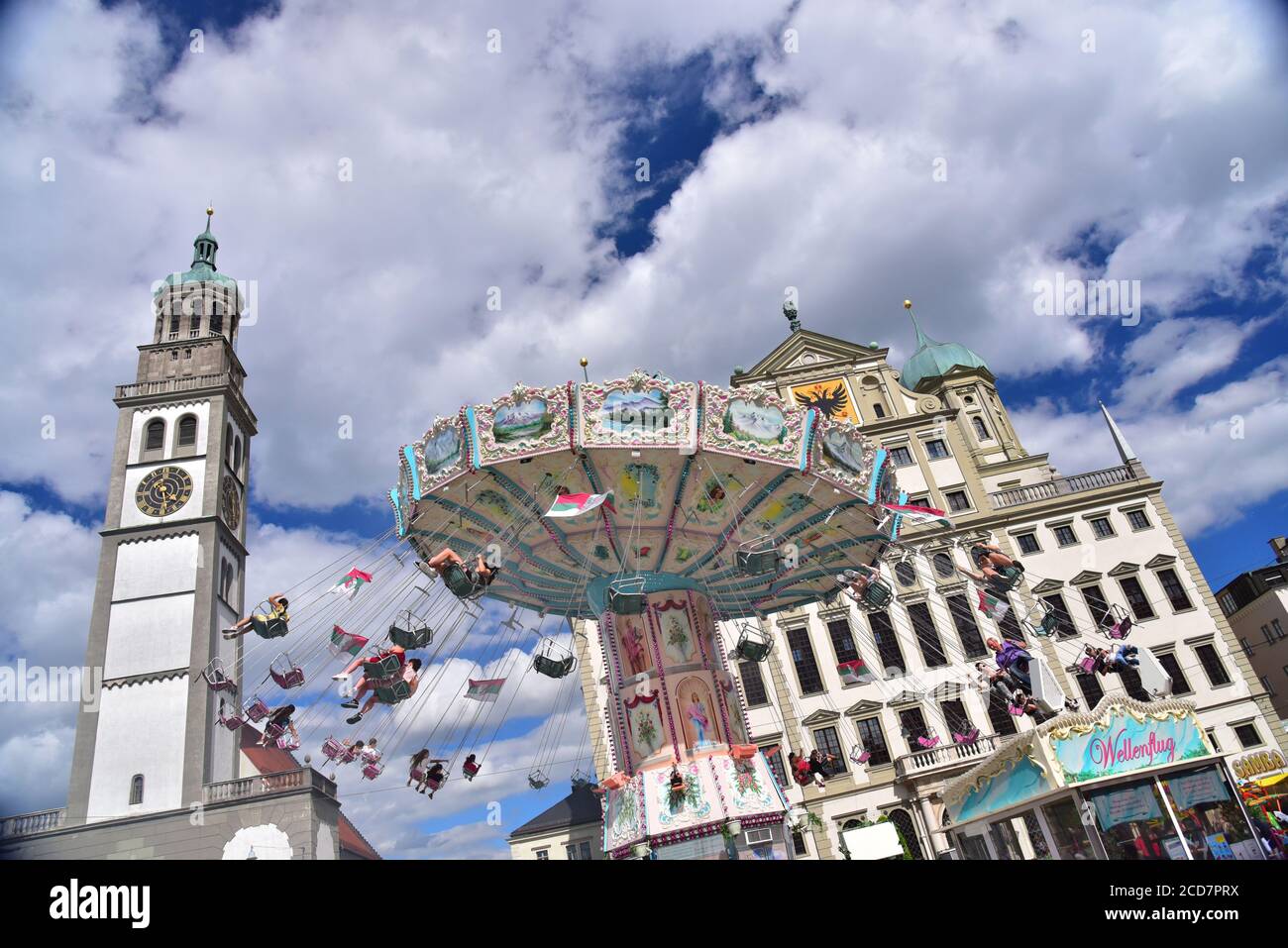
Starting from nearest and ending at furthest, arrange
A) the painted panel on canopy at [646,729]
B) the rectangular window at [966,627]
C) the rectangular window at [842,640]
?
the painted panel on canopy at [646,729] < the rectangular window at [966,627] < the rectangular window at [842,640]

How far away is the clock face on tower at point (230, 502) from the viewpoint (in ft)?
119

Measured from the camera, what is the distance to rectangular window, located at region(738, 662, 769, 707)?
2961cm

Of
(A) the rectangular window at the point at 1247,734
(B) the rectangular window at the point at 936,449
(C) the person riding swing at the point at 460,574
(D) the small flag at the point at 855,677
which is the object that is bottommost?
(A) the rectangular window at the point at 1247,734

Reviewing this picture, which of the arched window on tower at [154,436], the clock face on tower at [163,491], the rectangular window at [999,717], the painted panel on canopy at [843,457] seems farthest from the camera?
the arched window on tower at [154,436]

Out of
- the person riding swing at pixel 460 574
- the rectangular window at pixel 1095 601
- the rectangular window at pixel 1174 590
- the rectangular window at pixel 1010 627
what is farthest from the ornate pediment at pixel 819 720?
the person riding swing at pixel 460 574

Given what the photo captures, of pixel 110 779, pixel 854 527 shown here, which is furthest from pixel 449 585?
pixel 110 779

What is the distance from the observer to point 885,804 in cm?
2745

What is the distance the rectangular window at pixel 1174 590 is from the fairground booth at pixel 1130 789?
19019 mm

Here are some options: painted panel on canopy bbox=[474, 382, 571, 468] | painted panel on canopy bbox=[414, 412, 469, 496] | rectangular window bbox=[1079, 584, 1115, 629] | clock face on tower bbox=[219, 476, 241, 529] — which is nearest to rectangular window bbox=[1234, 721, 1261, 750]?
rectangular window bbox=[1079, 584, 1115, 629]

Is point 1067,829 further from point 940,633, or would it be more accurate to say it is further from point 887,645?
point 940,633

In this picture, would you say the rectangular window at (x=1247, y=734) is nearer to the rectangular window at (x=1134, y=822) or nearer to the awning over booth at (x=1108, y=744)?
the awning over booth at (x=1108, y=744)

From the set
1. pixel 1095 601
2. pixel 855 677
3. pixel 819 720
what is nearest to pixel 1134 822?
pixel 855 677
